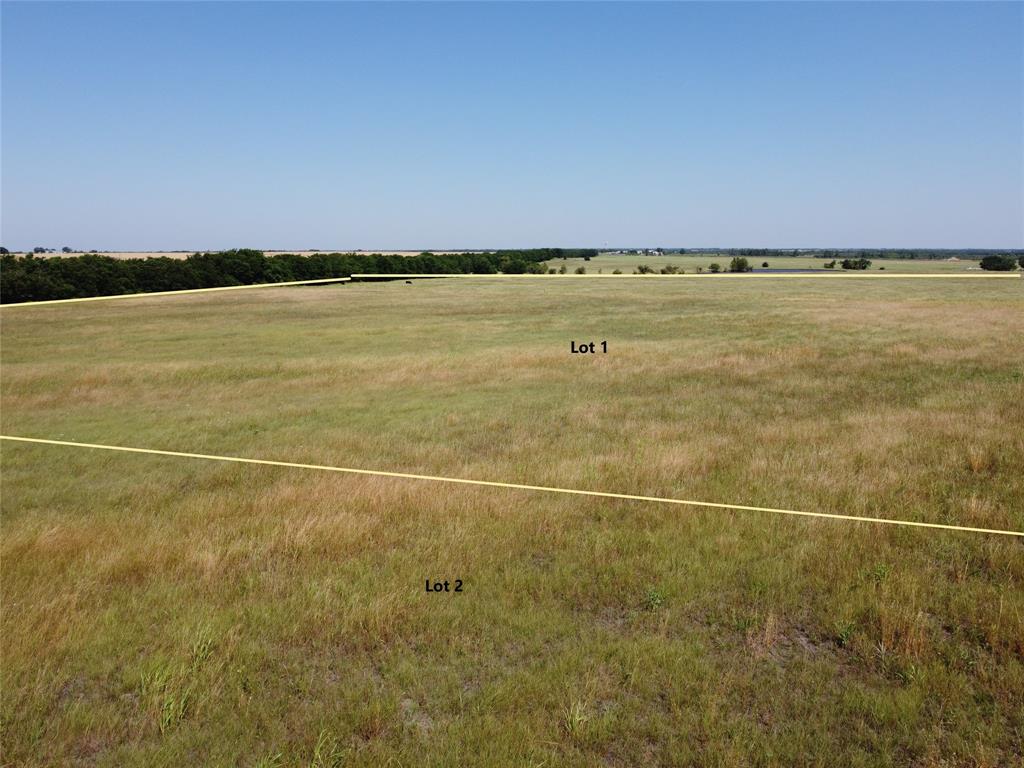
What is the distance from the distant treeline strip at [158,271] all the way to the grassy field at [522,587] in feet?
153

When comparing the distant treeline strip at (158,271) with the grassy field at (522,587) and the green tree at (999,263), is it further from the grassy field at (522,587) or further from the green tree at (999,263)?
the green tree at (999,263)

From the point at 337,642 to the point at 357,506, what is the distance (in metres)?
3.80

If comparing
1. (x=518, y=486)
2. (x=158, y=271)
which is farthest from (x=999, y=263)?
(x=158, y=271)

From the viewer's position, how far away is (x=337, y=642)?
6367 mm

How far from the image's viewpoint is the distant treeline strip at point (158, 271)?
53.9m

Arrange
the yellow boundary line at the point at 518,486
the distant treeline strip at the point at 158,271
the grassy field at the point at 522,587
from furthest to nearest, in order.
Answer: the distant treeline strip at the point at 158,271 < the yellow boundary line at the point at 518,486 < the grassy field at the point at 522,587

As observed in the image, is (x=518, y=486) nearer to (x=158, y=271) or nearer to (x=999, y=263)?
(x=999, y=263)

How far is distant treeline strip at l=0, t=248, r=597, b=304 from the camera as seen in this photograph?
2122 inches

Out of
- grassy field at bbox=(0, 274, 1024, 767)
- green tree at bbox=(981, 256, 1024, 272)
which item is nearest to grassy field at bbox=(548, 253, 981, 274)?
green tree at bbox=(981, 256, 1024, 272)

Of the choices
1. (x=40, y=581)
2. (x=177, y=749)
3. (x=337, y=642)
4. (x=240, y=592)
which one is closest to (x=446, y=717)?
(x=337, y=642)

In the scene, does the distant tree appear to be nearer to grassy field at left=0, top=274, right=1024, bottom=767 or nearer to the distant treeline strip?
grassy field at left=0, top=274, right=1024, bottom=767

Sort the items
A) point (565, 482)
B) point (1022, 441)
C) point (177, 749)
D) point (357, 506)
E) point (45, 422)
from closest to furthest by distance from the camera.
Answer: point (177, 749), point (357, 506), point (565, 482), point (1022, 441), point (45, 422)

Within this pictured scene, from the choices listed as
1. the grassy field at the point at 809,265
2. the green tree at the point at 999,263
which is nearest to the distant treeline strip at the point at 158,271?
the grassy field at the point at 809,265

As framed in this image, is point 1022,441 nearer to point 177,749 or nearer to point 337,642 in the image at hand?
point 337,642
